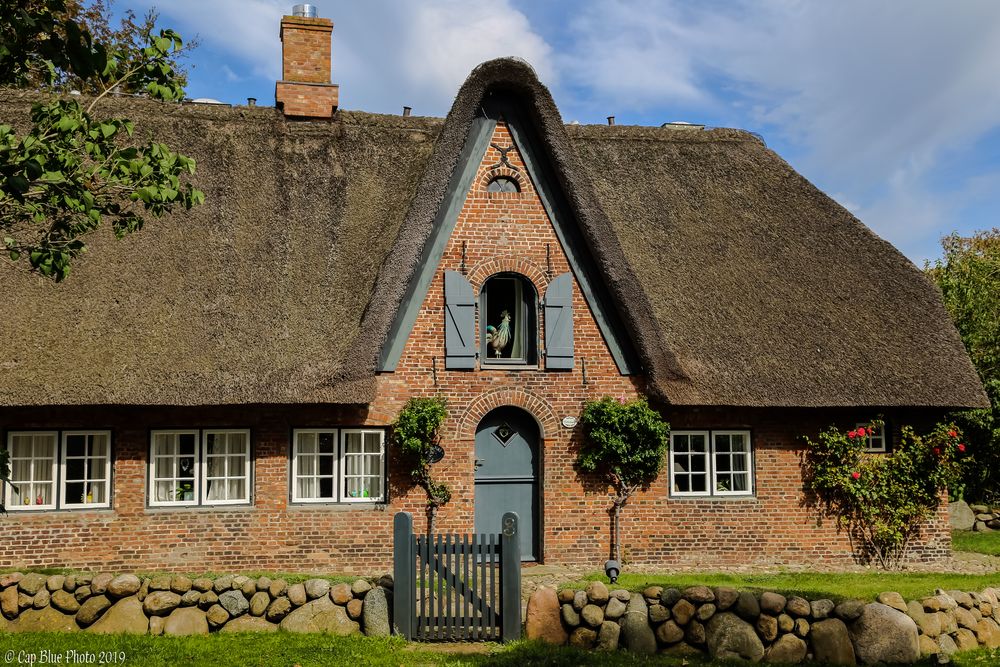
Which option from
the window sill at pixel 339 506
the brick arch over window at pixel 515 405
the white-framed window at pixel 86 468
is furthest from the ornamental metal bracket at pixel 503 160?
the white-framed window at pixel 86 468

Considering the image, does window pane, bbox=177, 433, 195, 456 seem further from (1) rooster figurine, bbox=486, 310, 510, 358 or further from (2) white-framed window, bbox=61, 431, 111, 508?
(1) rooster figurine, bbox=486, 310, 510, 358

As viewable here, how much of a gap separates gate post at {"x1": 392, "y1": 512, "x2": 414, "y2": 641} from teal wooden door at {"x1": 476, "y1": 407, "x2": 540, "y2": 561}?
4.33m

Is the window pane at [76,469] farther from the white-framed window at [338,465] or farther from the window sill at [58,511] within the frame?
the white-framed window at [338,465]

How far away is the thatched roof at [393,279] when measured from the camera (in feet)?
38.2

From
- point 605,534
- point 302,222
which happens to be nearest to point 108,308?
point 302,222

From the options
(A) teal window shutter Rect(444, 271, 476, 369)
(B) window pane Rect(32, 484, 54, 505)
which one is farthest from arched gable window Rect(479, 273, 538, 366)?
(B) window pane Rect(32, 484, 54, 505)

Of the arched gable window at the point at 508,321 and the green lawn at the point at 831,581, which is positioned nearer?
the green lawn at the point at 831,581

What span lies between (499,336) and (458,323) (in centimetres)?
76

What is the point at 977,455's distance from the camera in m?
17.8

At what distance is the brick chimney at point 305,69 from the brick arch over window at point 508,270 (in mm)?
4869

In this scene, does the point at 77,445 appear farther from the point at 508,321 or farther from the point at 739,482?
the point at 739,482

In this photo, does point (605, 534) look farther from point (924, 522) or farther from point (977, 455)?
point (977, 455)

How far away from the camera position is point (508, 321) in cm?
1320

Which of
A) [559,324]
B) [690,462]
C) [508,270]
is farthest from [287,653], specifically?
[690,462]
